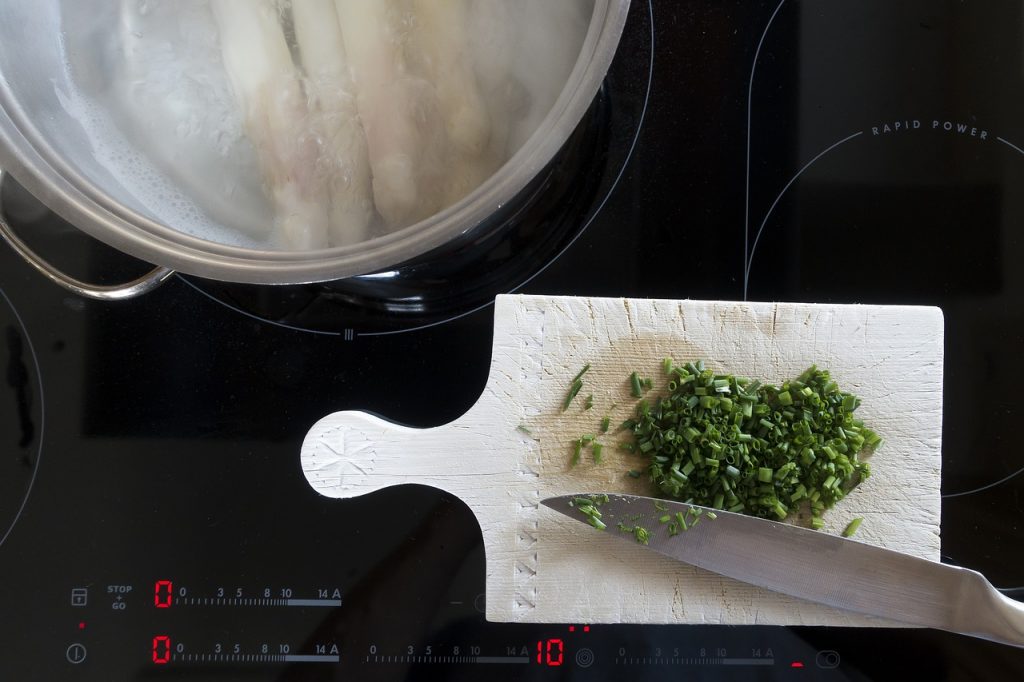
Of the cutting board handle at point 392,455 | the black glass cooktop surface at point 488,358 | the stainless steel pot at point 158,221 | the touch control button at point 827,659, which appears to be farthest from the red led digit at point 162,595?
the touch control button at point 827,659

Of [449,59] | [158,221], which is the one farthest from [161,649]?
[449,59]

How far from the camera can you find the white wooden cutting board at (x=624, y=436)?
618 millimetres

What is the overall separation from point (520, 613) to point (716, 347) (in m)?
0.30

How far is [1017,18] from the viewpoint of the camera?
0.65m

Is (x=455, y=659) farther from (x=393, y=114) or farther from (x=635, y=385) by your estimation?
(x=393, y=114)

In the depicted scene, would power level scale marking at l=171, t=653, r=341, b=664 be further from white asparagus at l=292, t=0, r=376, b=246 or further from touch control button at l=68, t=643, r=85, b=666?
white asparagus at l=292, t=0, r=376, b=246

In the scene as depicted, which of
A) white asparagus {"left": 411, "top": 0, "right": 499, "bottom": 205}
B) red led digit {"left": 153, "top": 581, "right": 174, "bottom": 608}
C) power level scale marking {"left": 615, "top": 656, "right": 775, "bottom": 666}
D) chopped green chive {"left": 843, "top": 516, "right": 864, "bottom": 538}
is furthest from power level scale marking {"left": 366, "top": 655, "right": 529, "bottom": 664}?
white asparagus {"left": 411, "top": 0, "right": 499, "bottom": 205}

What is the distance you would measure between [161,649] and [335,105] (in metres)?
0.53

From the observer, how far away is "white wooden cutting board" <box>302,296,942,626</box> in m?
0.62

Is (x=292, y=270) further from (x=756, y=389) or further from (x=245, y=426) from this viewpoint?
(x=756, y=389)

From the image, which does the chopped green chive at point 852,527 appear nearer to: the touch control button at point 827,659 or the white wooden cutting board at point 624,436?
the white wooden cutting board at point 624,436

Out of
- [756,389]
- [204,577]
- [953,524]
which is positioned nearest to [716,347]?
[756,389]

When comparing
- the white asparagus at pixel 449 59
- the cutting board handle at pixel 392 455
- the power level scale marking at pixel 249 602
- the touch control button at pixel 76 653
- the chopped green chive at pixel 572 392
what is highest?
the white asparagus at pixel 449 59

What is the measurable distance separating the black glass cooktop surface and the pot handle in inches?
0.7
